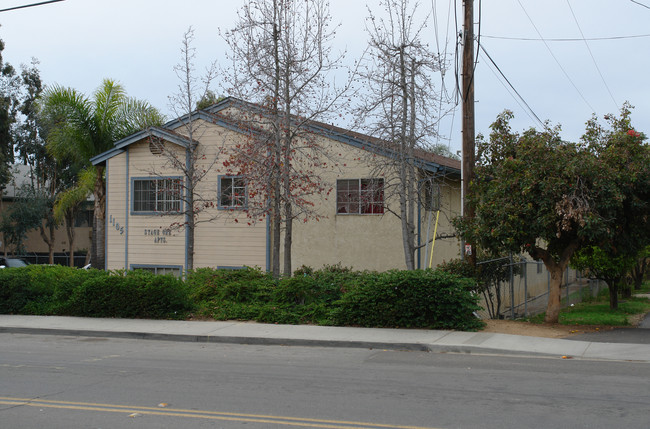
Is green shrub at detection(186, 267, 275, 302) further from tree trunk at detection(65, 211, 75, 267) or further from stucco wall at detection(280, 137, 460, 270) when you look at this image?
tree trunk at detection(65, 211, 75, 267)

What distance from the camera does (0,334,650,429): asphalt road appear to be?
642cm

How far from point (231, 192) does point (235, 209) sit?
893mm

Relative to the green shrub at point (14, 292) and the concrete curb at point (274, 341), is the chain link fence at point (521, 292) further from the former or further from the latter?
the green shrub at point (14, 292)

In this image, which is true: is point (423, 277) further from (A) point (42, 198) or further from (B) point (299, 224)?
(A) point (42, 198)

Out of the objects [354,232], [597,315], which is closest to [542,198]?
[597,315]

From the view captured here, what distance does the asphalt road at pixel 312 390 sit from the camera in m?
6.42

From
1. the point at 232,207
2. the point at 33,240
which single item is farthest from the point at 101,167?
the point at 33,240

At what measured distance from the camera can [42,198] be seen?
42156 mm

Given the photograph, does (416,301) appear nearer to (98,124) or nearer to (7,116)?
(98,124)

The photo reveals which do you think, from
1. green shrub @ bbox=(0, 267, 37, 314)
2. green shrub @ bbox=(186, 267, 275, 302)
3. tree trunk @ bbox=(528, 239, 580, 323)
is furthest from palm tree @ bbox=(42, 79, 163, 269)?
tree trunk @ bbox=(528, 239, 580, 323)

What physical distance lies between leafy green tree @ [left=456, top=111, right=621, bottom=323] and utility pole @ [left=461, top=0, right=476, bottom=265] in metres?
0.34

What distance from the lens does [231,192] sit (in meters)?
20.9

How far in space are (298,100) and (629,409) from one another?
11893 millimetres

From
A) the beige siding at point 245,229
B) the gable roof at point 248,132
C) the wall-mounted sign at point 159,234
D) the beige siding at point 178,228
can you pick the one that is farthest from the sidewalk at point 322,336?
the wall-mounted sign at point 159,234
